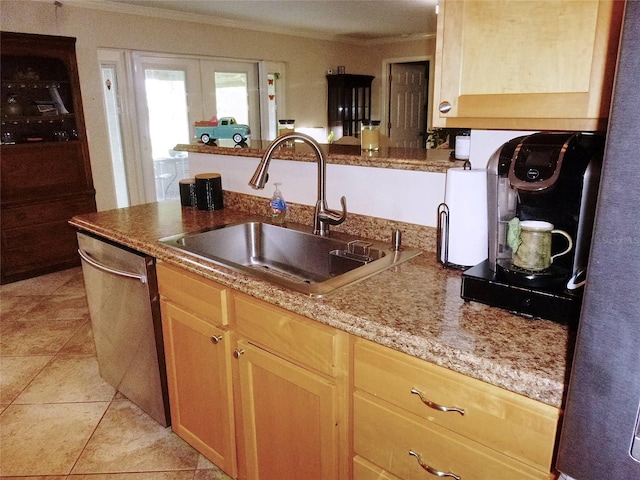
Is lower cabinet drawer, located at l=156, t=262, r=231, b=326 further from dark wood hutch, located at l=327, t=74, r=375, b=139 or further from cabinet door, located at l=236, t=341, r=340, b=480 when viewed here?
dark wood hutch, located at l=327, t=74, r=375, b=139

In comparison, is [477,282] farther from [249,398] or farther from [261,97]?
[261,97]

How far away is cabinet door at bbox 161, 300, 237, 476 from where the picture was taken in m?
1.63

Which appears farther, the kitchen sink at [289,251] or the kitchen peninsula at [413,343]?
the kitchen sink at [289,251]

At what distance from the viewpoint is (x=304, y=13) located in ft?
16.7

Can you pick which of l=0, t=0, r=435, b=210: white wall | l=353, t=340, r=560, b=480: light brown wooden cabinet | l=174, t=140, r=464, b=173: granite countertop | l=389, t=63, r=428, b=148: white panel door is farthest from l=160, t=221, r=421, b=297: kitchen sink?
l=389, t=63, r=428, b=148: white panel door

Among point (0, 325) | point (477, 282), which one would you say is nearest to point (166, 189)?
point (0, 325)

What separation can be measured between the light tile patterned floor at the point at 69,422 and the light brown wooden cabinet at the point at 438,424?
971 millimetres

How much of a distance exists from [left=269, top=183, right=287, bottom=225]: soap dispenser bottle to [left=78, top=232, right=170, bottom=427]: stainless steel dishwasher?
1.92 ft

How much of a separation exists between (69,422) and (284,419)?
1375 millimetres

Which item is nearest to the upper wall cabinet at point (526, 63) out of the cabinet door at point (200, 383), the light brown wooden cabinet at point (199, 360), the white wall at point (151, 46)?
the light brown wooden cabinet at point (199, 360)

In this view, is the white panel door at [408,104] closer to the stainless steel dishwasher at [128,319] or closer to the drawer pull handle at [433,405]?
the stainless steel dishwasher at [128,319]

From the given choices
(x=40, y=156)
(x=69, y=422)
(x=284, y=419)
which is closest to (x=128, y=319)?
(x=69, y=422)

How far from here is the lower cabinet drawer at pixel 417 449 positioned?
991 mm

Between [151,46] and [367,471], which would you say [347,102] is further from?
[367,471]
